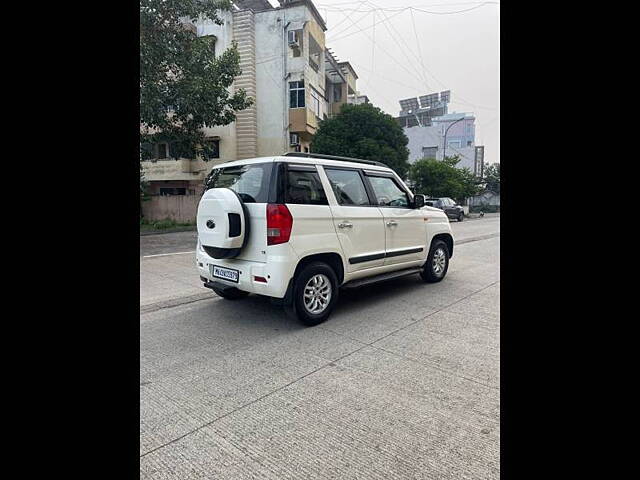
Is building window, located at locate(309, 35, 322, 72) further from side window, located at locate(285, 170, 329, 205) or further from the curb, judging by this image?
side window, located at locate(285, 170, 329, 205)

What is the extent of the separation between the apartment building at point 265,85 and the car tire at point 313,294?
65.8 feet

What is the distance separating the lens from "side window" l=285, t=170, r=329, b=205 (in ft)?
14.5

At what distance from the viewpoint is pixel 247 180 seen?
4.63 metres

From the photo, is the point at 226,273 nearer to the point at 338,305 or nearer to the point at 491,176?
the point at 338,305

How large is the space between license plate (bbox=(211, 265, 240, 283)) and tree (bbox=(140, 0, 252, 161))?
9.87 meters

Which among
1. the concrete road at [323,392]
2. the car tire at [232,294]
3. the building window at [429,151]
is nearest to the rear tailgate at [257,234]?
the concrete road at [323,392]

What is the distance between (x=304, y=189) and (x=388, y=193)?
166cm

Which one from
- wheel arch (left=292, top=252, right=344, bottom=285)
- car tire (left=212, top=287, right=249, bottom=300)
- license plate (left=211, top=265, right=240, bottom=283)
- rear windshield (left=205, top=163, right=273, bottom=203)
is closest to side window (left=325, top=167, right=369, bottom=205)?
wheel arch (left=292, top=252, right=344, bottom=285)

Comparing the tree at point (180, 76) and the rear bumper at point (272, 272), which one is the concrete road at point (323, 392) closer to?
the rear bumper at point (272, 272)

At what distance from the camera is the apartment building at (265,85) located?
2364 centimetres
